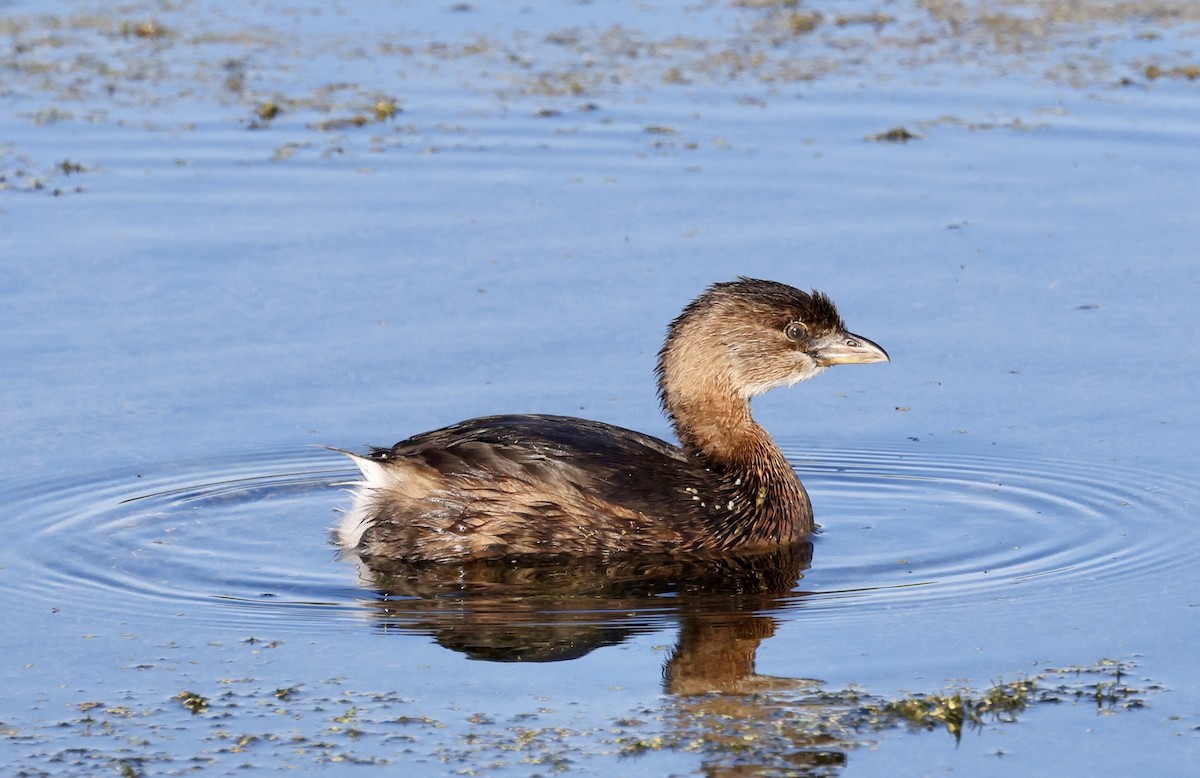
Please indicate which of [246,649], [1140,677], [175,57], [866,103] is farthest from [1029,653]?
[175,57]

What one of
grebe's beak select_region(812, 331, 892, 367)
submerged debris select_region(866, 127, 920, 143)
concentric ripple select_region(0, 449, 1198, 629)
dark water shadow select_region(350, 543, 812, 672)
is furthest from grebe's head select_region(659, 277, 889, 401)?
submerged debris select_region(866, 127, 920, 143)

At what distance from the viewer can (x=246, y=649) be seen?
732 cm

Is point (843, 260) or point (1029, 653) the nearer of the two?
point (1029, 653)

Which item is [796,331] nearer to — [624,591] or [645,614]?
[624,591]

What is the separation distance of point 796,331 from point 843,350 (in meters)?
0.24

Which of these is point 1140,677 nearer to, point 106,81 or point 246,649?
point 246,649

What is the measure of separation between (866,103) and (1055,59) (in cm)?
194

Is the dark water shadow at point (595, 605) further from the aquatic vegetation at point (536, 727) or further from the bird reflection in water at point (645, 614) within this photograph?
the aquatic vegetation at point (536, 727)

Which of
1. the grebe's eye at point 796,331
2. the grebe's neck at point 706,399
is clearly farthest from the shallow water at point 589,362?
the grebe's eye at point 796,331

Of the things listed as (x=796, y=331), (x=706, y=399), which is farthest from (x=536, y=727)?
(x=796, y=331)

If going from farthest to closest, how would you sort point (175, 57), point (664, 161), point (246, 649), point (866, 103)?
point (175, 57) < point (866, 103) < point (664, 161) < point (246, 649)

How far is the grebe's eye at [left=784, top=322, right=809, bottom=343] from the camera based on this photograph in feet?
30.4

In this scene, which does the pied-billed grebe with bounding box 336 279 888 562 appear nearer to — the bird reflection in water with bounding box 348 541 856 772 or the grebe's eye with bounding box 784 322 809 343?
the bird reflection in water with bounding box 348 541 856 772

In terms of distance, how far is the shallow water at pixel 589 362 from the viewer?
6695 millimetres
